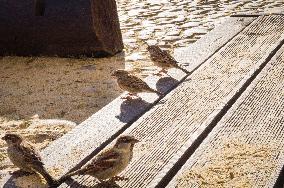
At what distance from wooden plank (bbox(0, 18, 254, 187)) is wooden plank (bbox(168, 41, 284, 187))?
56cm

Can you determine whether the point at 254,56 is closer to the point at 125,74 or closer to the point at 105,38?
the point at 125,74

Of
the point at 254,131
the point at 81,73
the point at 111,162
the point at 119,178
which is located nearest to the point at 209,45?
the point at 254,131

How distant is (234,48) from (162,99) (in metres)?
1.32

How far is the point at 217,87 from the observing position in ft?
10.7

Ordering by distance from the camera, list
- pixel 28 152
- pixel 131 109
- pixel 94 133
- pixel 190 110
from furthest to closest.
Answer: pixel 28 152, pixel 131 109, pixel 190 110, pixel 94 133

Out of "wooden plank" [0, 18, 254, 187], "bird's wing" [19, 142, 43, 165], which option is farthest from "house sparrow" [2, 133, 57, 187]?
"wooden plank" [0, 18, 254, 187]

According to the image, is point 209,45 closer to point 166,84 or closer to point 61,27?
point 166,84

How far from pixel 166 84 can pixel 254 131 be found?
1.04 meters

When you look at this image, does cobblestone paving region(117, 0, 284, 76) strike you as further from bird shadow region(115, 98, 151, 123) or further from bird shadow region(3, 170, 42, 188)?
bird shadow region(3, 170, 42, 188)

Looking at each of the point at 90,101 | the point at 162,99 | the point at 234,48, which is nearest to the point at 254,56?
the point at 234,48

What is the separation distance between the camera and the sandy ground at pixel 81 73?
5895 mm

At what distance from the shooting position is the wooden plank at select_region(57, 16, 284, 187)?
7.46 feet

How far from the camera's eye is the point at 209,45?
4.36 meters

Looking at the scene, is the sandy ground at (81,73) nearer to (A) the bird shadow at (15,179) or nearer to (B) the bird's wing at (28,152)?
(B) the bird's wing at (28,152)
